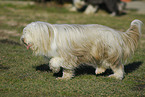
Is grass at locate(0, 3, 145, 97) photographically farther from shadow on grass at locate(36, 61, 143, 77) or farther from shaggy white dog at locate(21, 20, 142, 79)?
shaggy white dog at locate(21, 20, 142, 79)

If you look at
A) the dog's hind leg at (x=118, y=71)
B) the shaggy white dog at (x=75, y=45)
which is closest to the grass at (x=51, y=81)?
the dog's hind leg at (x=118, y=71)

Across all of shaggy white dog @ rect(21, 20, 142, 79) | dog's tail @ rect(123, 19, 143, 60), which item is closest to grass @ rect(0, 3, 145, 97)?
shaggy white dog @ rect(21, 20, 142, 79)

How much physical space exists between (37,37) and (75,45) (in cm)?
87

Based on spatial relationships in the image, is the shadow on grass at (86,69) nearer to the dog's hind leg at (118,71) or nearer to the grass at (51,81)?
the grass at (51,81)

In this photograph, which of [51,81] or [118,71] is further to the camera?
[118,71]

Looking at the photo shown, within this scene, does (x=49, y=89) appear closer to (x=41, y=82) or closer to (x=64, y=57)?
(x=41, y=82)

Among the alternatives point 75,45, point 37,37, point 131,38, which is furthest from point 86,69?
point 37,37

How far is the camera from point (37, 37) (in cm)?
495

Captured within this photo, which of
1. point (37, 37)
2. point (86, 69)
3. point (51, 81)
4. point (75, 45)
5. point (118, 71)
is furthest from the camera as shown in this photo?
point (86, 69)

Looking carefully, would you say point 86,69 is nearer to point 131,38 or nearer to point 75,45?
point 75,45

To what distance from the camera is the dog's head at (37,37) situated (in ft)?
16.2

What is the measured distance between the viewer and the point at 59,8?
2034 centimetres

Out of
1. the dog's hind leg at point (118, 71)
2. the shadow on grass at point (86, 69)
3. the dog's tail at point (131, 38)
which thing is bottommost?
the shadow on grass at point (86, 69)

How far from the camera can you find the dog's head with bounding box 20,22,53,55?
16.2 ft
